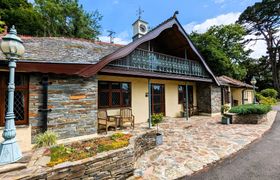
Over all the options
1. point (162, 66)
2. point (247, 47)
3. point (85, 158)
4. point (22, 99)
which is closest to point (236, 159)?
point (85, 158)

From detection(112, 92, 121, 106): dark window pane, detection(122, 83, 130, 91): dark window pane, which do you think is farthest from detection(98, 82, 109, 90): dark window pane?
detection(122, 83, 130, 91): dark window pane

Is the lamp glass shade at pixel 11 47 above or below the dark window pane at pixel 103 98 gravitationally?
above

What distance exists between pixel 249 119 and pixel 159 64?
619 centimetres

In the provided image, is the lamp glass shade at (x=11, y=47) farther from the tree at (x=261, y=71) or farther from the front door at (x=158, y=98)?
the tree at (x=261, y=71)

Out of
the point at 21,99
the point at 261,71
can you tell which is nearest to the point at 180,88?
the point at 21,99

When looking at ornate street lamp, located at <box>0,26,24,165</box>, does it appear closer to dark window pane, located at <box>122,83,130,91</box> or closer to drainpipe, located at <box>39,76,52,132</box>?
drainpipe, located at <box>39,76,52,132</box>

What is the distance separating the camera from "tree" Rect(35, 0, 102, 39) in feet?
62.1

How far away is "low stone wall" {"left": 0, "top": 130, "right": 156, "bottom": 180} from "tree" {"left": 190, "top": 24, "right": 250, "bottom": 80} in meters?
13.3

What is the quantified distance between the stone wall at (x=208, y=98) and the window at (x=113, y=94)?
6.45 metres

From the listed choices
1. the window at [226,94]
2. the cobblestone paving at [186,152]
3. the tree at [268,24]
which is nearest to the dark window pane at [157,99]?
the cobblestone paving at [186,152]

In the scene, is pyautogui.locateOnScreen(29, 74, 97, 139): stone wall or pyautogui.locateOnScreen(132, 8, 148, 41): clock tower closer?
pyautogui.locateOnScreen(29, 74, 97, 139): stone wall

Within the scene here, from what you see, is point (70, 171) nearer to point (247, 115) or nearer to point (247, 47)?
point (247, 115)

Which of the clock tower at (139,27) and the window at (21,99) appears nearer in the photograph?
the window at (21,99)

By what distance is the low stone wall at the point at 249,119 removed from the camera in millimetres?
9129
